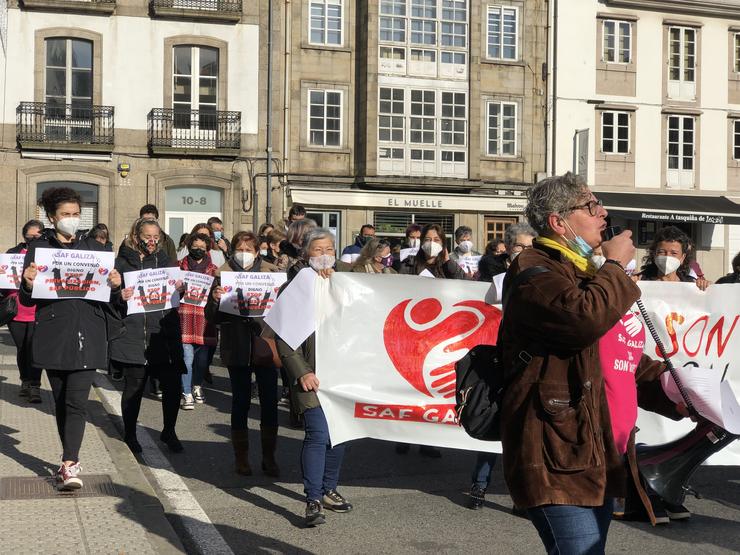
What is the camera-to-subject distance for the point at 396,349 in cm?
703

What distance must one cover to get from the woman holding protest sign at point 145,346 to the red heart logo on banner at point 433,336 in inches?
89.9

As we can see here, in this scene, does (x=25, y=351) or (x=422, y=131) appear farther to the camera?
(x=422, y=131)

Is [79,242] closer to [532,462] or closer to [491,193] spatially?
[532,462]

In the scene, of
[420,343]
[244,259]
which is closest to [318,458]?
[420,343]

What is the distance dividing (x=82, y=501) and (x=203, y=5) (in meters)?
25.2

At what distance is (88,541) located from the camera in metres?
5.32

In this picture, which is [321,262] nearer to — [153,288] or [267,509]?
[267,509]

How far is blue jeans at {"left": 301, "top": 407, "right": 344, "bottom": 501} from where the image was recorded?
6.18 m

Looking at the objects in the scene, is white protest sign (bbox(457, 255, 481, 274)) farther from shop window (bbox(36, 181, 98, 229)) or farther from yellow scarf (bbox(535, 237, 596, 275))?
shop window (bbox(36, 181, 98, 229))

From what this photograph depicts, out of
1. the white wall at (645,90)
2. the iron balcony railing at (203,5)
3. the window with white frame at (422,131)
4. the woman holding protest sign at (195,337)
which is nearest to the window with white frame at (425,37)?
the window with white frame at (422,131)

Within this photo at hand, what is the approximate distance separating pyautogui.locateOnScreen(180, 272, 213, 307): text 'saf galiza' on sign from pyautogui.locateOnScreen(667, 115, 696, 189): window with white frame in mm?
26738

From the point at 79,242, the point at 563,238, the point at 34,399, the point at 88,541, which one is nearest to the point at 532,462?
the point at 563,238

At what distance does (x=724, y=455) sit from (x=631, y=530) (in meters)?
1.18

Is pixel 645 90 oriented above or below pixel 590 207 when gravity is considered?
above
